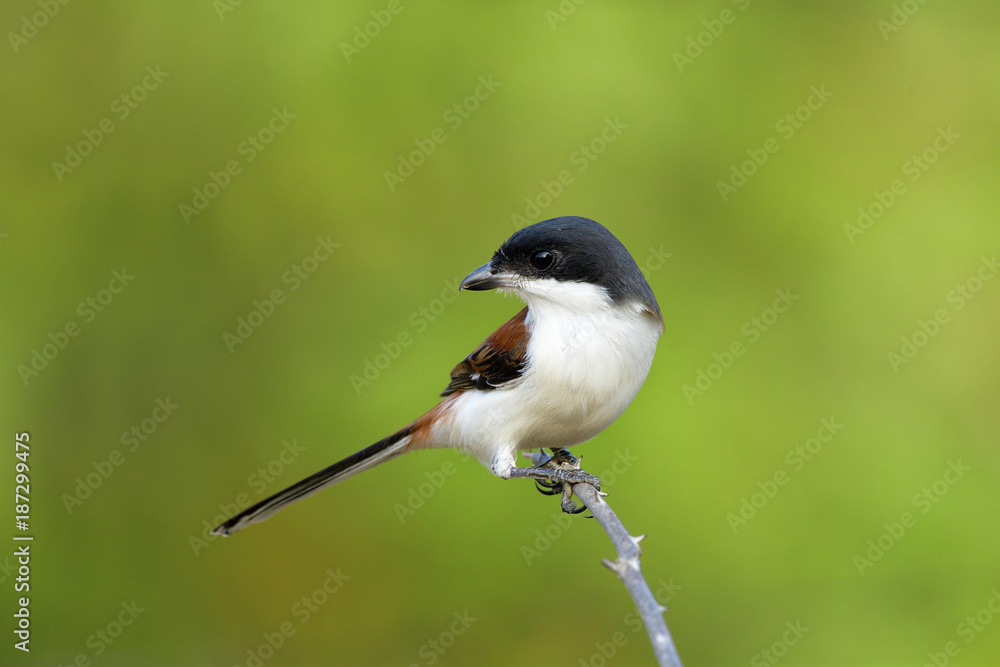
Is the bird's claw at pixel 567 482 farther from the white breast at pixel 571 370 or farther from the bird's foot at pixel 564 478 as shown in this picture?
the white breast at pixel 571 370

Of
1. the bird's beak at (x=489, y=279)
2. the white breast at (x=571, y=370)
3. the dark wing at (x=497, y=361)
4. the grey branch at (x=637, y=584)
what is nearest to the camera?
the grey branch at (x=637, y=584)

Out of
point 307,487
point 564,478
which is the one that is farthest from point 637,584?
point 307,487

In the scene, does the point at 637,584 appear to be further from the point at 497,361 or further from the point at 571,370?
the point at 497,361

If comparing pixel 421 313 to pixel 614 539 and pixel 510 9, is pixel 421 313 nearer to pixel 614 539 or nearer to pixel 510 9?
pixel 510 9

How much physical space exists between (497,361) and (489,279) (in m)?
0.35

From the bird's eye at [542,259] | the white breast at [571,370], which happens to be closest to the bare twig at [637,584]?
the white breast at [571,370]

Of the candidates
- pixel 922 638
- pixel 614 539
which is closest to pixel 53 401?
pixel 614 539

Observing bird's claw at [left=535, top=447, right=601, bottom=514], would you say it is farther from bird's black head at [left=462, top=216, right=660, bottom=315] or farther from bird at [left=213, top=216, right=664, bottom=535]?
bird's black head at [left=462, top=216, right=660, bottom=315]

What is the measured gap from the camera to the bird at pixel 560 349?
9.60ft

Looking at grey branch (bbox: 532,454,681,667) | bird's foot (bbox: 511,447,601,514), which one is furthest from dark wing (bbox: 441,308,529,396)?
grey branch (bbox: 532,454,681,667)

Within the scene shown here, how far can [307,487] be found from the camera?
3.14 meters

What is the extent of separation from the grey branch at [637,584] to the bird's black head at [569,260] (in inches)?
28.3

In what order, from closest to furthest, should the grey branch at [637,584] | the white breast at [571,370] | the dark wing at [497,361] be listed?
the grey branch at [637,584]
the white breast at [571,370]
the dark wing at [497,361]

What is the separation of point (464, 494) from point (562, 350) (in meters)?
2.20
